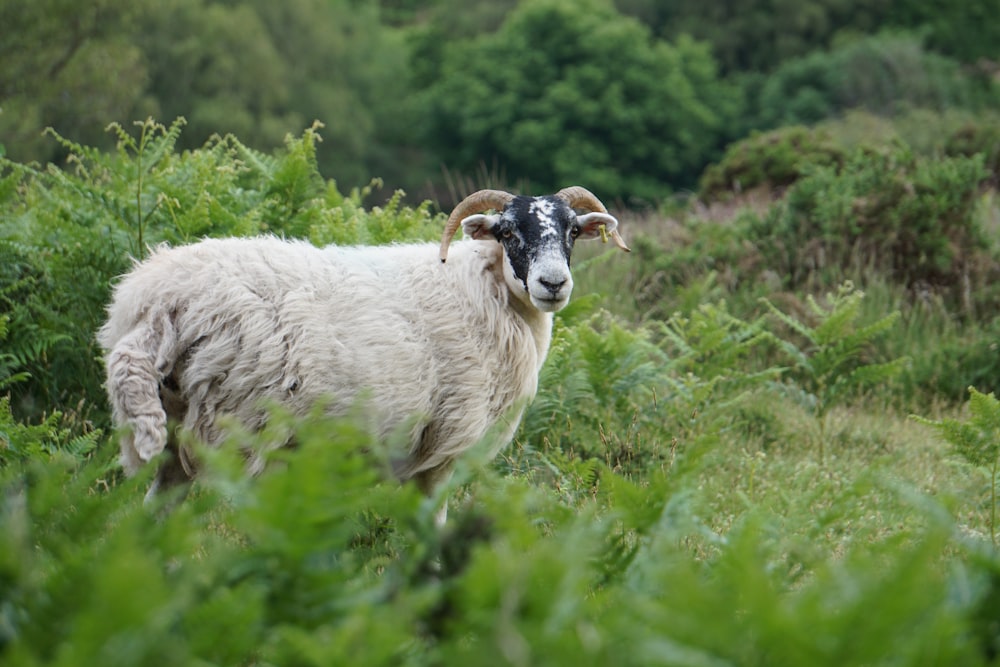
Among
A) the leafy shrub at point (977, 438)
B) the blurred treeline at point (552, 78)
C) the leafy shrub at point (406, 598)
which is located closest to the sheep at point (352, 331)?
the leafy shrub at point (406, 598)

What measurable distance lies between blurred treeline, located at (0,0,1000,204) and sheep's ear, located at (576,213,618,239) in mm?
25763

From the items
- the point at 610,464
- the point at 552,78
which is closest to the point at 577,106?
the point at 552,78

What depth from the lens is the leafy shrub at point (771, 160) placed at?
1363 centimetres

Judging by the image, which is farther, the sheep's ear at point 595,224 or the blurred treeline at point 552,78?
the blurred treeline at point 552,78

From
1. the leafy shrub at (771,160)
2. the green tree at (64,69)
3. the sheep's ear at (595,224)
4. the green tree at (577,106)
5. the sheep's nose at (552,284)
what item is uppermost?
the sheep's ear at (595,224)

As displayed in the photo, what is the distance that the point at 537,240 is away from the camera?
490cm

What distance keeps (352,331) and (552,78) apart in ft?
133

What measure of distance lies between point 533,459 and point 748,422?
2.04 m

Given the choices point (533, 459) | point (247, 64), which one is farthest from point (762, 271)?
point (247, 64)

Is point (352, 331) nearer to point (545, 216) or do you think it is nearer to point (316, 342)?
point (316, 342)

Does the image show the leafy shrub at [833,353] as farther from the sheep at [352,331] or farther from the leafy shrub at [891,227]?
the leafy shrub at [891,227]

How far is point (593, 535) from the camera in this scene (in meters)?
2.57

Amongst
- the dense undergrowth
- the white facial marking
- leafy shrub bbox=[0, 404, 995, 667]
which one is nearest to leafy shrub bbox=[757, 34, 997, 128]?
the dense undergrowth

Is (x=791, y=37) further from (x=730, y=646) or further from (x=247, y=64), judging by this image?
(x=730, y=646)
